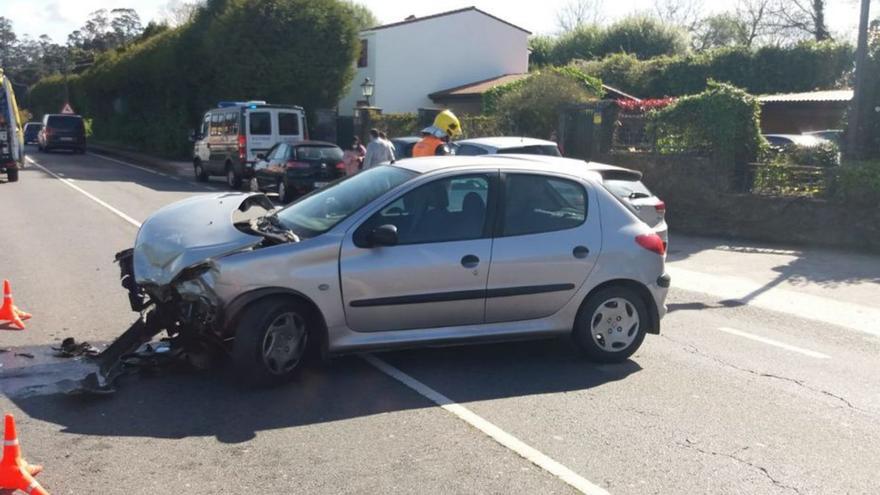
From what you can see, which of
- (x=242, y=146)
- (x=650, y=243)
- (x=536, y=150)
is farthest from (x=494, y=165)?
(x=242, y=146)

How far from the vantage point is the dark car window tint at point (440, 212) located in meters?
6.39

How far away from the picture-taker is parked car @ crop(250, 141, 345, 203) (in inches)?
770

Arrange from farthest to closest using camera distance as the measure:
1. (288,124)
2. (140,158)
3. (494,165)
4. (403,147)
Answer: (140,158) → (288,124) → (403,147) → (494,165)

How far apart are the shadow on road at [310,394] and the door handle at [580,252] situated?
0.87 meters

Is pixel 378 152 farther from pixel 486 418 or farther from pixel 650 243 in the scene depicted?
pixel 486 418

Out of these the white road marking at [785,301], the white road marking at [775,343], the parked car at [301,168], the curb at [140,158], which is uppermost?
the parked car at [301,168]

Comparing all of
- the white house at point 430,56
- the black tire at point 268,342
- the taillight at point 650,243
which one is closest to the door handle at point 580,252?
the taillight at point 650,243

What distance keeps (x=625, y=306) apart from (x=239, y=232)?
9.90 ft

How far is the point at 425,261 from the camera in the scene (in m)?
6.32

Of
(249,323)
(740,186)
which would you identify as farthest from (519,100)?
(249,323)

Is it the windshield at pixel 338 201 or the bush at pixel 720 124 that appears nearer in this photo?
the windshield at pixel 338 201

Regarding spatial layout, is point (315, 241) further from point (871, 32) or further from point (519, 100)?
point (519, 100)

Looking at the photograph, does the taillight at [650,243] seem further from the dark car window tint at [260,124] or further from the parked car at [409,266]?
the dark car window tint at [260,124]

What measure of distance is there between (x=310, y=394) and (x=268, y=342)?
17.7 inches
